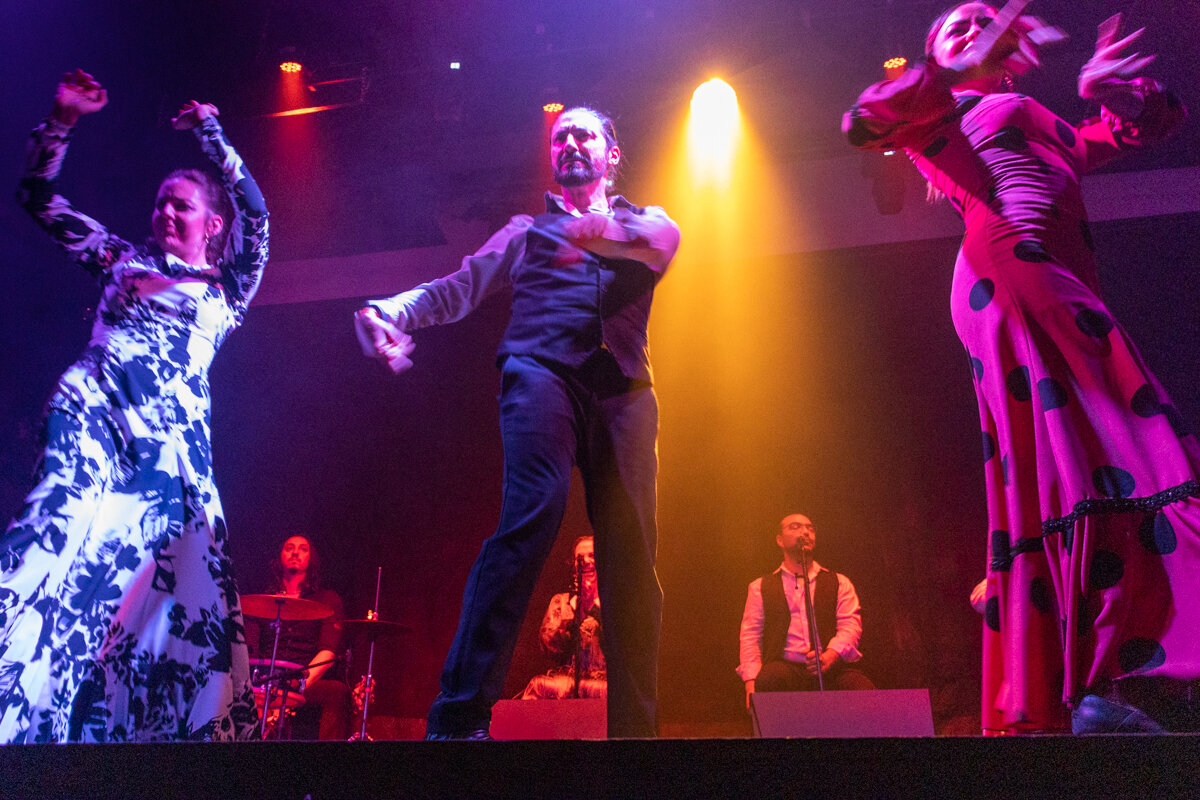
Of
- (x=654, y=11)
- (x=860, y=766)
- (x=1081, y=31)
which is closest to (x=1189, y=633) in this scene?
(x=860, y=766)

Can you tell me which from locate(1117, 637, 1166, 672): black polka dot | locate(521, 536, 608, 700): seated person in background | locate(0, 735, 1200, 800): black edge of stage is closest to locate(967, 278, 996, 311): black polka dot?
locate(1117, 637, 1166, 672): black polka dot

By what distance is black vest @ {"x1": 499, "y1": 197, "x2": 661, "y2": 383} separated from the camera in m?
2.04

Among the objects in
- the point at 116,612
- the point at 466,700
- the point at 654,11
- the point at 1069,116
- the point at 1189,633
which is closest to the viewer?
the point at 1189,633

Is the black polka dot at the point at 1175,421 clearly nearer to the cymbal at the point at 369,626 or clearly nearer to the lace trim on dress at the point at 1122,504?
the lace trim on dress at the point at 1122,504

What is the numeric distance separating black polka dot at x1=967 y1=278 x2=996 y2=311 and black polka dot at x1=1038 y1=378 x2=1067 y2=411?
23 centimetres

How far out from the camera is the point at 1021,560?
162 centimetres

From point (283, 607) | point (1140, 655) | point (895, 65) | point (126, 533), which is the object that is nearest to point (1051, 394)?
point (1140, 655)

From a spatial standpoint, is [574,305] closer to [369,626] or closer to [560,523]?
[560,523]

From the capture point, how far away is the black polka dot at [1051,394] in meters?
1.62

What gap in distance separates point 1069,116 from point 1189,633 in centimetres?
607

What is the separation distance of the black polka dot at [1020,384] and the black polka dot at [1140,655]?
521 mm

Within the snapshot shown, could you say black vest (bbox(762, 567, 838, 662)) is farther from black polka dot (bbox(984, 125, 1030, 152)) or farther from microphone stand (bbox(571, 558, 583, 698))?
black polka dot (bbox(984, 125, 1030, 152))

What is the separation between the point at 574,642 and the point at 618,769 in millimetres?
4911

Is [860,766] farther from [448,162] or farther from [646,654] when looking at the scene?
[448,162]
